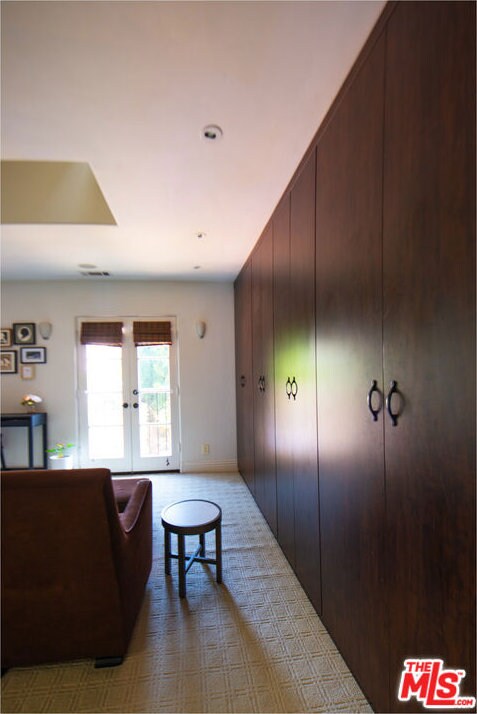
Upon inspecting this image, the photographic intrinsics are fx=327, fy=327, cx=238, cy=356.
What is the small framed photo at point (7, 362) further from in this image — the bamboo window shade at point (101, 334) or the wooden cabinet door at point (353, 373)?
the wooden cabinet door at point (353, 373)

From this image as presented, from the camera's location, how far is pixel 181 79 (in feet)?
4.08

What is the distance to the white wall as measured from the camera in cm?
411

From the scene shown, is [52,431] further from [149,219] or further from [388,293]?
[388,293]

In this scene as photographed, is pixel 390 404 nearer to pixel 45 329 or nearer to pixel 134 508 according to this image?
pixel 134 508

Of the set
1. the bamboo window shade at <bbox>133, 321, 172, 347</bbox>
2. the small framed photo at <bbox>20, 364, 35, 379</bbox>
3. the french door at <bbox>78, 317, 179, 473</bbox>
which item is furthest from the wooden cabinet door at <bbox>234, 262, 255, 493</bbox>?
the small framed photo at <bbox>20, 364, 35, 379</bbox>

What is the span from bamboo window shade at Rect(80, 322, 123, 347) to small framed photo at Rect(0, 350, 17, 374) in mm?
870

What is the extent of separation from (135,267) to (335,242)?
108 inches

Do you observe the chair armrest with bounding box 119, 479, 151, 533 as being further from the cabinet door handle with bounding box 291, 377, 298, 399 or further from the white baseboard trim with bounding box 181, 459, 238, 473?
the white baseboard trim with bounding box 181, 459, 238, 473

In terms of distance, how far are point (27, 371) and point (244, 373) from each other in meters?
2.75

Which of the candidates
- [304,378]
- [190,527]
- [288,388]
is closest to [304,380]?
[304,378]

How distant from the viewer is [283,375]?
2219 mm

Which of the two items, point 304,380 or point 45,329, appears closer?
point 304,380

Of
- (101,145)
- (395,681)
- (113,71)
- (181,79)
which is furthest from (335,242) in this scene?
(395,681)

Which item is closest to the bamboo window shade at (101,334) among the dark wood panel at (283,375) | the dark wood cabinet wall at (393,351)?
the dark wood panel at (283,375)
